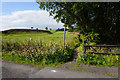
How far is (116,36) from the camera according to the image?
388 inches

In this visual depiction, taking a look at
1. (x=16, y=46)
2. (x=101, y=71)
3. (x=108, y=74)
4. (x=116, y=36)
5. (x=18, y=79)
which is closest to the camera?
(x=18, y=79)

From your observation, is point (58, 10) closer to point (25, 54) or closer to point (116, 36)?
point (25, 54)

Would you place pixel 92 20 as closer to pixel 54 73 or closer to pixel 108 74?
pixel 108 74

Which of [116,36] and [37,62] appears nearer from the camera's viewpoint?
[37,62]

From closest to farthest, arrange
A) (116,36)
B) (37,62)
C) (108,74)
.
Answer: (108,74)
(37,62)
(116,36)

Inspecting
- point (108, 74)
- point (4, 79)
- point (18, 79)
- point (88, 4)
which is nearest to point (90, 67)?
point (108, 74)

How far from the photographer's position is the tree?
8.06 meters

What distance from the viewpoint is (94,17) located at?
8766 millimetres

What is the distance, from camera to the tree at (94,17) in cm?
806

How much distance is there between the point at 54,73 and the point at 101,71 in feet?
6.75

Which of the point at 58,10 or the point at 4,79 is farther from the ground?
the point at 58,10

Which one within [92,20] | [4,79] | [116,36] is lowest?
[4,79]

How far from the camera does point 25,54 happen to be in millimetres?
5988

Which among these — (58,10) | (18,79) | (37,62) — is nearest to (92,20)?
(58,10)
